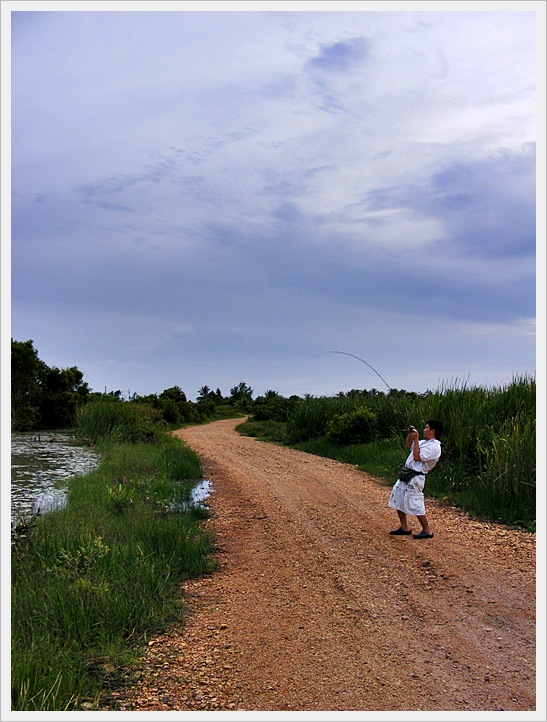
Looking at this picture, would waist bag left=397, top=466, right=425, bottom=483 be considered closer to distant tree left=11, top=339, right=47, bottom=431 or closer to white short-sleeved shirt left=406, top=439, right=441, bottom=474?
white short-sleeved shirt left=406, top=439, right=441, bottom=474

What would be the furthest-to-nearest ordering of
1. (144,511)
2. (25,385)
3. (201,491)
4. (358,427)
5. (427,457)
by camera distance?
(25,385) → (358,427) → (201,491) → (144,511) → (427,457)

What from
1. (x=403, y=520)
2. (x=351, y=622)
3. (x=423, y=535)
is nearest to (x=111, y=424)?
(x=403, y=520)

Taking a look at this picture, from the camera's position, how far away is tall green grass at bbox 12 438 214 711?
13.4 feet

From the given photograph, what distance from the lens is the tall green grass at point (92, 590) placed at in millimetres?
4070

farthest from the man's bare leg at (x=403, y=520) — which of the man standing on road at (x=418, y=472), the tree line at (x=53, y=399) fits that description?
the tree line at (x=53, y=399)

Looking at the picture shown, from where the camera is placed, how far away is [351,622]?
16.6 feet

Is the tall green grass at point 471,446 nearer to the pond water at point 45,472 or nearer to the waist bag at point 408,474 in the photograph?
the waist bag at point 408,474

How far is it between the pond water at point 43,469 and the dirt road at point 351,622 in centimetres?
281

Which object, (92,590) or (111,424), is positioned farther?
(111,424)

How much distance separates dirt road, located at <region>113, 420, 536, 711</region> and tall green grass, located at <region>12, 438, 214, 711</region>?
0.24 metres

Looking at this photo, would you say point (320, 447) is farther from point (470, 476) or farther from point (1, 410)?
point (1, 410)

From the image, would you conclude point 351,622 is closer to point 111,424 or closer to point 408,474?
point 408,474

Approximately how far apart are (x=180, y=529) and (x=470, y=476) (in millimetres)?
5441

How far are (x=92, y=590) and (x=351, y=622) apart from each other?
79.7 inches
